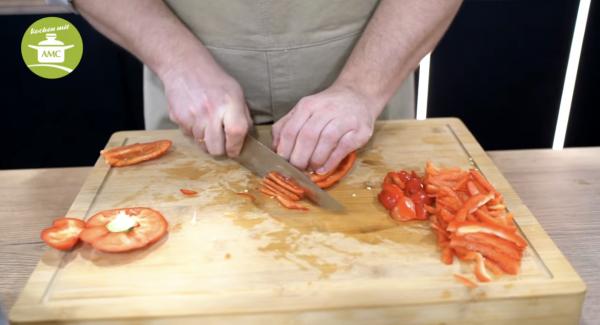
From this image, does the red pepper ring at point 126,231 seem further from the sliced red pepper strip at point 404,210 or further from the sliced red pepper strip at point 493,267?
the sliced red pepper strip at point 493,267

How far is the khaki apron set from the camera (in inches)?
54.3

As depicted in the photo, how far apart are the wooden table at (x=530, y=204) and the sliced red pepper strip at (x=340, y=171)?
1.35 ft

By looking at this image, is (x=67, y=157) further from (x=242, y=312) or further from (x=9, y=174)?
(x=242, y=312)

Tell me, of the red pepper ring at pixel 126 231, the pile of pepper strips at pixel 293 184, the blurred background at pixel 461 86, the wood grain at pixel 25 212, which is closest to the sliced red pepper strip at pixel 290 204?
the pile of pepper strips at pixel 293 184

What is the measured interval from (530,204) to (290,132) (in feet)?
1.87

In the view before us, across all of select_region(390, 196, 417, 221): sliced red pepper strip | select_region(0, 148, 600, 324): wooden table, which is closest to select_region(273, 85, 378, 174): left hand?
select_region(390, 196, 417, 221): sliced red pepper strip

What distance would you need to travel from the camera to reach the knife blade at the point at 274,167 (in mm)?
1134

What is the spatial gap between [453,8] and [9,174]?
3.89 feet

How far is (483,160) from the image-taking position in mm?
1312

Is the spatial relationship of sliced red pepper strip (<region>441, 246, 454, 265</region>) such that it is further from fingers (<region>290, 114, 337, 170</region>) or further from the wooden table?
fingers (<region>290, 114, 337, 170</region>)

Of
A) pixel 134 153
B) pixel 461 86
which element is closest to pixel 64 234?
pixel 134 153

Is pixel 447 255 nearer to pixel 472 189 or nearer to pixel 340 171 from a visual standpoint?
pixel 472 189

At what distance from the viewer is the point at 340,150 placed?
4.06ft

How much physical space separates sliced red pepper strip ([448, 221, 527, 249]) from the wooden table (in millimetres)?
179
